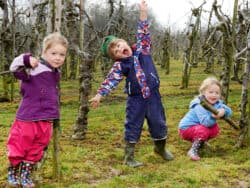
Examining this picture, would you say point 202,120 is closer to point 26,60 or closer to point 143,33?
point 143,33

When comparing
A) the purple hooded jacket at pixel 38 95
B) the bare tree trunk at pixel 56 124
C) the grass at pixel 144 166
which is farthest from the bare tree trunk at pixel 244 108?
the purple hooded jacket at pixel 38 95

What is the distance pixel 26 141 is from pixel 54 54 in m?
0.99

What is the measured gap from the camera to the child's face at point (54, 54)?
4.34m

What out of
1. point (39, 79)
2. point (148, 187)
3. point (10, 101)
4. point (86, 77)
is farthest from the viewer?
point (10, 101)

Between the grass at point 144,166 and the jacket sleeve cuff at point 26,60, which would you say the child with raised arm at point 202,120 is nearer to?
the grass at point 144,166

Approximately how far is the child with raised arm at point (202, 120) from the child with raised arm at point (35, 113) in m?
2.37

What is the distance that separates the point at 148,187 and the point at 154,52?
45.6 metres

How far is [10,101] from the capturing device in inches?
628

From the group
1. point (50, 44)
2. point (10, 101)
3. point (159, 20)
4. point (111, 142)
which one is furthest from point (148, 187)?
point (159, 20)

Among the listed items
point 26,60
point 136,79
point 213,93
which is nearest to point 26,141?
point 26,60

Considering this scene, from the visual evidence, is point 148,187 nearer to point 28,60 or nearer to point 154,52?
point 28,60

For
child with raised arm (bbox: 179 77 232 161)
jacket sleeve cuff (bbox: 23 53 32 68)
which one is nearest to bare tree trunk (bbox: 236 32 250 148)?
child with raised arm (bbox: 179 77 232 161)

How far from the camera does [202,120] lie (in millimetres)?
6023

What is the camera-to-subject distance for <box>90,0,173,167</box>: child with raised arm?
554cm
